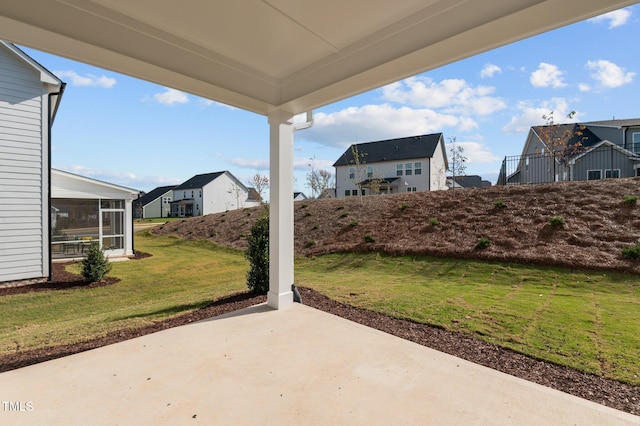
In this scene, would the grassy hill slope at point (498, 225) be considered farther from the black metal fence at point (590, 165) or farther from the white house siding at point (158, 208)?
the white house siding at point (158, 208)

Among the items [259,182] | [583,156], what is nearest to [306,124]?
[259,182]

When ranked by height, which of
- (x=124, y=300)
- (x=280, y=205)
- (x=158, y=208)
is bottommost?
(x=124, y=300)

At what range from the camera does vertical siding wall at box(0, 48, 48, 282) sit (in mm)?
6965

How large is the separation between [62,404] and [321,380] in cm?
191

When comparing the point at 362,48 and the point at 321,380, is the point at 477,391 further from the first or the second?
the point at 362,48

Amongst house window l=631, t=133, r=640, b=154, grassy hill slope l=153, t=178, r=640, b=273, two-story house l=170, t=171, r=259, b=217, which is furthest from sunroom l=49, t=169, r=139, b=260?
two-story house l=170, t=171, r=259, b=217

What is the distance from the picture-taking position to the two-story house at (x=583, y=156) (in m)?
13.0

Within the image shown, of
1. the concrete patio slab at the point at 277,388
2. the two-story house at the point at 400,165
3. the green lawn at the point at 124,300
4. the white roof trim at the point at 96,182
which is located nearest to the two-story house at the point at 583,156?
the two-story house at the point at 400,165

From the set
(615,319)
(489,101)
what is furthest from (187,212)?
(615,319)

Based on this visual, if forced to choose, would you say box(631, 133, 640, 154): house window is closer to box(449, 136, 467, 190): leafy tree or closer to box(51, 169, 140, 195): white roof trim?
box(449, 136, 467, 190): leafy tree

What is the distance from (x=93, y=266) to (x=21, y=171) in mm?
2925

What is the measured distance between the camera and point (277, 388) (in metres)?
2.31

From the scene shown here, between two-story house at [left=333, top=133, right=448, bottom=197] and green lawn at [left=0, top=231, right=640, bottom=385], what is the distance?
55.7 ft

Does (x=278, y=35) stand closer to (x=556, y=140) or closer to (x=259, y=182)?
(x=556, y=140)
